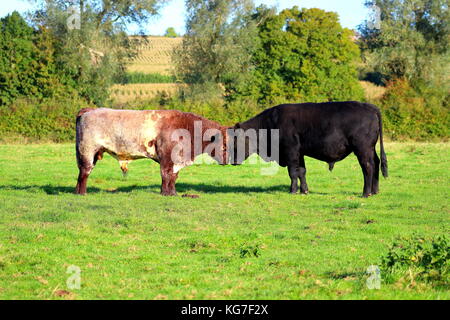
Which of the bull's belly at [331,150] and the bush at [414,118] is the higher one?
the bush at [414,118]

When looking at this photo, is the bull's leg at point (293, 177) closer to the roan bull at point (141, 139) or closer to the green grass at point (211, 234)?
the green grass at point (211, 234)

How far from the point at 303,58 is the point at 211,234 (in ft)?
135

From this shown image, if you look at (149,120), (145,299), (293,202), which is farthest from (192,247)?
(149,120)

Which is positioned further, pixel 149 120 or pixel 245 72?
pixel 245 72

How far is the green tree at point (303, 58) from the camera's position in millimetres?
49969

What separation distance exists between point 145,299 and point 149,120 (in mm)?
9256

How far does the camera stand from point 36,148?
29609 millimetres

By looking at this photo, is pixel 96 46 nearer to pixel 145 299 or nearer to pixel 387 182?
pixel 387 182

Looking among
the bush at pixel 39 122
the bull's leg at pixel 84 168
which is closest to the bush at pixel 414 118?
the bush at pixel 39 122

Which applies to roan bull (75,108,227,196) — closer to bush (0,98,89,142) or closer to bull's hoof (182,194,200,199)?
bull's hoof (182,194,200,199)

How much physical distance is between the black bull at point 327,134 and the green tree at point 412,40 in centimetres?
3338

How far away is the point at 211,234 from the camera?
1113 cm

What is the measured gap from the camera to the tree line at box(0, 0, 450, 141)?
4272 centimetres
